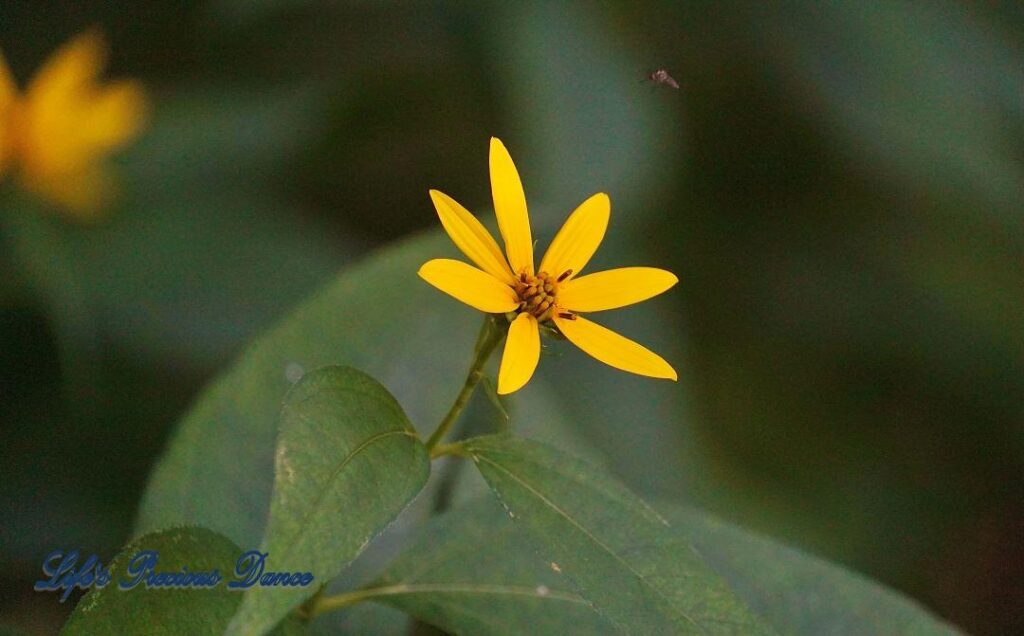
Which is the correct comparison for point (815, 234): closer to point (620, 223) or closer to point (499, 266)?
point (620, 223)

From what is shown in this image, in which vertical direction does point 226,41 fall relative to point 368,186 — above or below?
above

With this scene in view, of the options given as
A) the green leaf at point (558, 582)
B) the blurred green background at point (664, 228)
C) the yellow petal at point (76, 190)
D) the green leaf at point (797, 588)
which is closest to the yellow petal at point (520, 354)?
the green leaf at point (558, 582)

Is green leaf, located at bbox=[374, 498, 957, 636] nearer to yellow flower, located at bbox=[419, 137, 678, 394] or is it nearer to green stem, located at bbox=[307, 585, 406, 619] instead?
green stem, located at bbox=[307, 585, 406, 619]

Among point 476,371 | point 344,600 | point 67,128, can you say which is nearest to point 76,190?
point 67,128

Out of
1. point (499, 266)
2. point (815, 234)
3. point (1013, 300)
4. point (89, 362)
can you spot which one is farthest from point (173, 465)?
point (1013, 300)

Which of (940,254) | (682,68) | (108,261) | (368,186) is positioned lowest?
(108,261)

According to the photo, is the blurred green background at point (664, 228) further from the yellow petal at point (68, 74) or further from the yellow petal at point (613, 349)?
the yellow petal at point (613, 349)

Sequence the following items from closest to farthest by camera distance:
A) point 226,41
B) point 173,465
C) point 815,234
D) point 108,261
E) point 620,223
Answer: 1. point 173,465
2. point 108,261
3. point 620,223
4. point 226,41
5. point 815,234

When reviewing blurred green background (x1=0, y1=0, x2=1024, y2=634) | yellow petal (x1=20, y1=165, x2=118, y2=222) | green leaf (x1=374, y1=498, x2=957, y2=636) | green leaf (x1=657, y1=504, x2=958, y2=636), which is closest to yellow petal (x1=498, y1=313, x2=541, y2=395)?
green leaf (x1=374, y1=498, x2=957, y2=636)
